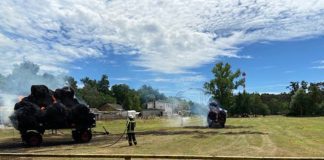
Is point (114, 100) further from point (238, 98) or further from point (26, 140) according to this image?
point (26, 140)

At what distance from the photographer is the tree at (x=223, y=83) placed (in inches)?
3484

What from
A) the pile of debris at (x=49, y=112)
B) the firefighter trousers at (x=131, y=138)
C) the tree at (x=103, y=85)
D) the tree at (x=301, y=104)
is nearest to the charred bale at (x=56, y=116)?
the pile of debris at (x=49, y=112)

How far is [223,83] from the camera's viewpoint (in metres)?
88.8

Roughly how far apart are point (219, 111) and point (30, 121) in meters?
27.7

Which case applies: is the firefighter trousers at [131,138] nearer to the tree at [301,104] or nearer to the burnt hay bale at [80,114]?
the burnt hay bale at [80,114]

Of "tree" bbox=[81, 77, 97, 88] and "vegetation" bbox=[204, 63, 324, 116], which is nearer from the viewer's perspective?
"vegetation" bbox=[204, 63, 324, 116]

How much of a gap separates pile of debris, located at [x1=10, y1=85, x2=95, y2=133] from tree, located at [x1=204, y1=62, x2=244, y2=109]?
60391mm

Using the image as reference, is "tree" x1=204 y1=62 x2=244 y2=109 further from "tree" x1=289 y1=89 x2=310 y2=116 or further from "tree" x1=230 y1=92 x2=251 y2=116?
"tree" x1=289 y1=89 x2=310 y2=116

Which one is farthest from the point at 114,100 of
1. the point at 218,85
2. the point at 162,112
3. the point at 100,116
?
the point at 218,85

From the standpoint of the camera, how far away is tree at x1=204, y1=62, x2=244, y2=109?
8850 centimetres

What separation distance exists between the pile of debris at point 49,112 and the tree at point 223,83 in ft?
198

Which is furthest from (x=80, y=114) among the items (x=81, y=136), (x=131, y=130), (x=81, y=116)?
(x=131, y=130)

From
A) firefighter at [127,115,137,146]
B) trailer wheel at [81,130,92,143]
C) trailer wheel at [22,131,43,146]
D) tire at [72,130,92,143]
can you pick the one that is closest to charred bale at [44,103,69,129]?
trailer wheel at [22,131,43,146]

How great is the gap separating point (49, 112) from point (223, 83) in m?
63.5
